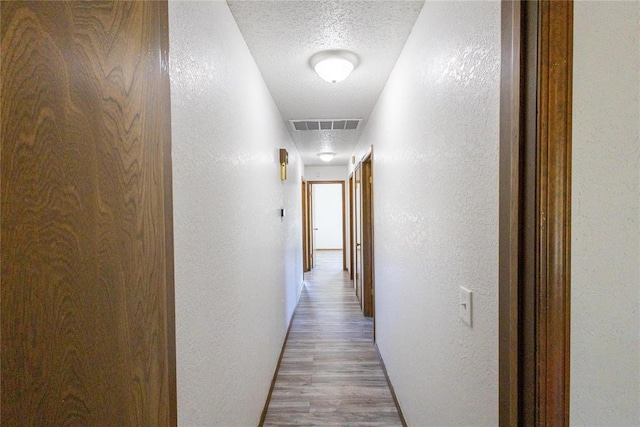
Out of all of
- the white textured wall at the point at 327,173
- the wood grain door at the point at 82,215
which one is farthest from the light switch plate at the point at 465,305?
the white textured wall at the point at 327,173

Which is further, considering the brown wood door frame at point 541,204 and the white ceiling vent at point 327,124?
the white ceiling vent at point 327,124

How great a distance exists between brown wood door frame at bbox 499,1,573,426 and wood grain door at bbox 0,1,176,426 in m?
0.85

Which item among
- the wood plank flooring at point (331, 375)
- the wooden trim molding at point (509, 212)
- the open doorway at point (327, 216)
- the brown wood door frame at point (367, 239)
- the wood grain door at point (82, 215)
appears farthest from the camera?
the open doorway at point (327, 216)

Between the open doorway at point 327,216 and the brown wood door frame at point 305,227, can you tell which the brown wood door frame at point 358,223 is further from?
the open doorway at point 327,216

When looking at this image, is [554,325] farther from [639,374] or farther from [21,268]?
[21,268]

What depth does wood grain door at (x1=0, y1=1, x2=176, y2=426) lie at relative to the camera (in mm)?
521

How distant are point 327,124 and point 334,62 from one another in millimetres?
1557

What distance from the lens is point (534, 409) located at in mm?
602

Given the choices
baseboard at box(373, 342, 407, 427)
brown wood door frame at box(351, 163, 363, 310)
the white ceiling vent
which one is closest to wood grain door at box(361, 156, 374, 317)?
brown wood door frame at box(351, 163, 363, 310)

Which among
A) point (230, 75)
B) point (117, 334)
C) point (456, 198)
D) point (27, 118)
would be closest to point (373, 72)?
point (230, 75)

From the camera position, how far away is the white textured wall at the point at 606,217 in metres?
0.61

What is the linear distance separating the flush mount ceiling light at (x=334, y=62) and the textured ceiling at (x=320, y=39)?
0.04 meters

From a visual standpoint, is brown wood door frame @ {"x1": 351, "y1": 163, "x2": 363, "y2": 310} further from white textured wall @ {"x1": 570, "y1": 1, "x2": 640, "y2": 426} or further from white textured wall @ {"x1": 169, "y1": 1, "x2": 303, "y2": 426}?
white textured wall @ {"x1": 570, "y1": 1, "x2": 640, "y2": 426}

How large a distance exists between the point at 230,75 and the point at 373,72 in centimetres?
115
